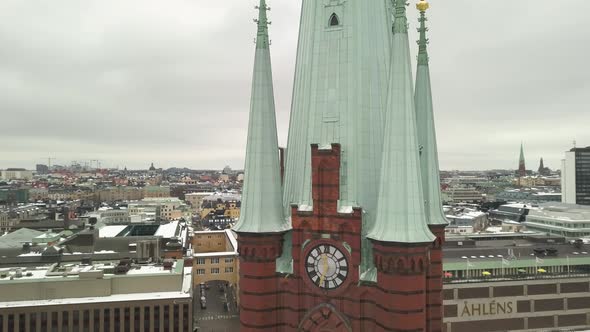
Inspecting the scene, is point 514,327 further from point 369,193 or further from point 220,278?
point 369,193

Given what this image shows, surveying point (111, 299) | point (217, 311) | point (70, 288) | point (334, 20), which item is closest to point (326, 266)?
point (334, 20)

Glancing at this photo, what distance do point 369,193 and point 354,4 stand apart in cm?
946

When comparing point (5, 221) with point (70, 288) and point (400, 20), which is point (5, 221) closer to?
point (70, 288)

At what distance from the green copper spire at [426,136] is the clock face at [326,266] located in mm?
6139

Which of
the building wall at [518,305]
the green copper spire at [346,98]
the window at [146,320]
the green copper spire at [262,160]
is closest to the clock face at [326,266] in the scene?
the green copper spire at [346,98]

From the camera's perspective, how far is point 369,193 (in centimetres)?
2214

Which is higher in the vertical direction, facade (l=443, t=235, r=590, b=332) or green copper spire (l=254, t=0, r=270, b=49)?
green copper spire (l=254, t=0, r=270, b=49)

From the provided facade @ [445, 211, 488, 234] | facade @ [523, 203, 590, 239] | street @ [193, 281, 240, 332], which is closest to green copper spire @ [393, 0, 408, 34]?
street @ [193, 281, 240, 332]

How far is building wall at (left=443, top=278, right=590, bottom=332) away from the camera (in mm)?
78562

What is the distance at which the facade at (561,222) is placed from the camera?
12888cm

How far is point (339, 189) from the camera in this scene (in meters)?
22.0

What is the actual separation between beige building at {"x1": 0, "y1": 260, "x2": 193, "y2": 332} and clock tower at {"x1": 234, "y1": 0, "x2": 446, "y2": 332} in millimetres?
47594

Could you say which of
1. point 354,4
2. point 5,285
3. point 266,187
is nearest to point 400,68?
point 354,4

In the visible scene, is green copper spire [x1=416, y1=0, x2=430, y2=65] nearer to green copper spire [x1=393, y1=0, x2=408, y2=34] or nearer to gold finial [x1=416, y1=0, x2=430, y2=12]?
gold finial [x1=416, y1=0, x2=430, y2=12]
